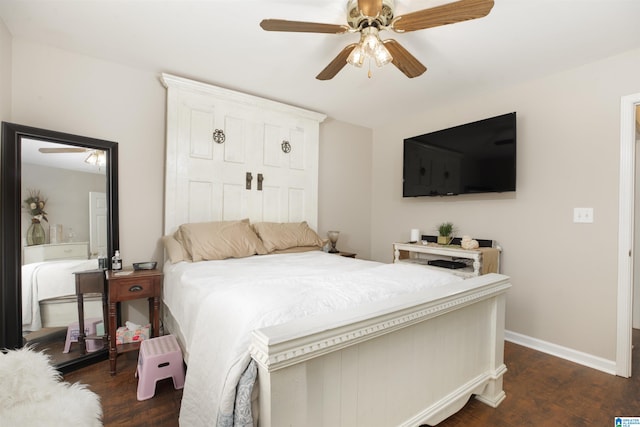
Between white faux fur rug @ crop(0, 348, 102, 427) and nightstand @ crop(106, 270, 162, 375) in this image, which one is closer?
white faux fur rug @ crop(0, 348, 102, 427)

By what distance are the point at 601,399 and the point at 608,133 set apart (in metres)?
1.92

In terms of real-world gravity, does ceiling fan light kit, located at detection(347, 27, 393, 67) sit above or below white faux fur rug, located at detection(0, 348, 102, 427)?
above

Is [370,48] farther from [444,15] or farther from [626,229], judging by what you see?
[626,229]

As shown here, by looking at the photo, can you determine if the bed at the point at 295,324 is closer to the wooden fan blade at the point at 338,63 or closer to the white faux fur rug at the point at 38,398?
the white faux fur rug at the point at 38,398

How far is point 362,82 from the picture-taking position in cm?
283

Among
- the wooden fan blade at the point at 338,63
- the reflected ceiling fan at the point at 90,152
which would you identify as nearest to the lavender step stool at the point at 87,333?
the reflected ceiling fan at the point at 90,152

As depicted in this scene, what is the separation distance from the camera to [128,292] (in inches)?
83.0

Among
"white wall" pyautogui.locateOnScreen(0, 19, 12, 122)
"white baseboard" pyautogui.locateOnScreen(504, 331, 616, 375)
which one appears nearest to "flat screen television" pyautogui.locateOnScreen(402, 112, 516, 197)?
"white baseboard" pyautogui.locateOnScreen(504, 331, 616, 375)

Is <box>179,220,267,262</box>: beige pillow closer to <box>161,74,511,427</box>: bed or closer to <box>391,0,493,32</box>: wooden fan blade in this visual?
<box>161,74,511,427</box>: bed

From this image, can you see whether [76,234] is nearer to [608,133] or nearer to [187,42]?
[187,42]

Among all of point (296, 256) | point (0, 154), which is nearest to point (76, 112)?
point (0, 154)

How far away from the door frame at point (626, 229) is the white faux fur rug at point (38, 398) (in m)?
3.22

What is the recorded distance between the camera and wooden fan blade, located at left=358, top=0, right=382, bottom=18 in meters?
1.50

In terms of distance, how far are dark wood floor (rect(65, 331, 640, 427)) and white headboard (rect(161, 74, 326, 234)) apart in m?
1.21
